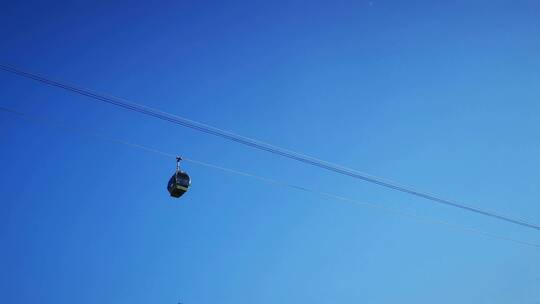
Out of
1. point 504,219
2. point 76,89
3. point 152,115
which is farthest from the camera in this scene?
point 504,219

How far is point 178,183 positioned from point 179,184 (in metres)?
0.03

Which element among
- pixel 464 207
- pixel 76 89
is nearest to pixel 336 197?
pixel 464 207

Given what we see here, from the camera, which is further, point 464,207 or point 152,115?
point 464,207

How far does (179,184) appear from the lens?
1102cm

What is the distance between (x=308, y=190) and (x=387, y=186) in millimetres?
2115

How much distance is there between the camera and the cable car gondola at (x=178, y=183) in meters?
11.0

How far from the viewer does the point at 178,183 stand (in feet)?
36.1

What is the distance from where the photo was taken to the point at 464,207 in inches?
532

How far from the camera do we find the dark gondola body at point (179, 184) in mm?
11031

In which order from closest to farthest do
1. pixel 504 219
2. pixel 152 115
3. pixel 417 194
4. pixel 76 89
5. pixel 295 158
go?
pixel 76 89 < pixel 152 115 < pixel 295 158 < pixel 417 194 < pixel 504 219

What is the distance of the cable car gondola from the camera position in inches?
434

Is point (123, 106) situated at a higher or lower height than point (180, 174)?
higher

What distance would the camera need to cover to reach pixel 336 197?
1302 cm

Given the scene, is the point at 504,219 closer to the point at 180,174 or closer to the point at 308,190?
the point at 308,190
